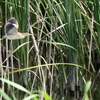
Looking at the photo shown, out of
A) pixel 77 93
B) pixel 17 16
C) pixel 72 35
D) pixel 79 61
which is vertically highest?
pixel 17 16

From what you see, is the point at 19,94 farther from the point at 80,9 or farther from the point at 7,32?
the point at 7,32

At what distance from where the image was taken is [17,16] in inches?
98.6

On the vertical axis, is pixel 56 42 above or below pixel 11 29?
below

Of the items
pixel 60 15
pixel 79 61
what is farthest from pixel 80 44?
pixel 60 15

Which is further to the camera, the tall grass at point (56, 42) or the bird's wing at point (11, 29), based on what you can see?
the tall grass at point (56, 42)

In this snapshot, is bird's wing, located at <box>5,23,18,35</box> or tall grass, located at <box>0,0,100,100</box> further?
tall grass, located at <box>0,0,100,100</box>

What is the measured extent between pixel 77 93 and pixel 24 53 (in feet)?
4.17

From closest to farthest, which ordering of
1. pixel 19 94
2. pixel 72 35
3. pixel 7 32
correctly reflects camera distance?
1. pixel 7 32
2. pixel 72 35
3. pixel 19 94

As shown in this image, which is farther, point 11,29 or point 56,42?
point 56,42

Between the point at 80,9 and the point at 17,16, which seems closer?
the point at 17,16

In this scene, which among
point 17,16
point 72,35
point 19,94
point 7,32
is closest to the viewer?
point 7,32

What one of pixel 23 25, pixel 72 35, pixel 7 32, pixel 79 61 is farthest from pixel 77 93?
pixel 7 32

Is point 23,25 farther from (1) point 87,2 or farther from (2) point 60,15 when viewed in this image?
(1) point 87,2

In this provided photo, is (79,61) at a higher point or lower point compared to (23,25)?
lower
